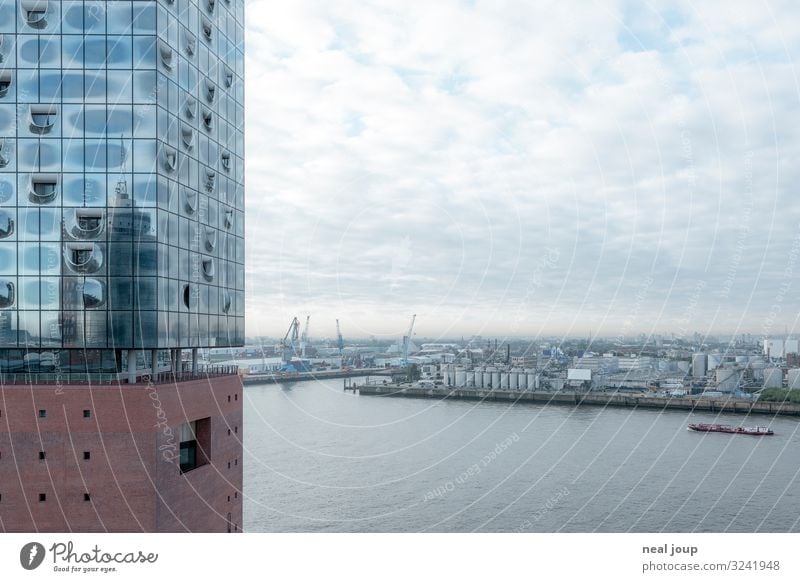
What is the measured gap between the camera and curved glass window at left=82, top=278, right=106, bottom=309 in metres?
7.33

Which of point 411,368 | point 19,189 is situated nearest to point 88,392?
point 19,189

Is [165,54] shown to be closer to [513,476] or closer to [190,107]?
[190,107]

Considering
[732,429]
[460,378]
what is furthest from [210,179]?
[460,378]

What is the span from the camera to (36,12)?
746cm

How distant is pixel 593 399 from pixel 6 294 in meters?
31.4

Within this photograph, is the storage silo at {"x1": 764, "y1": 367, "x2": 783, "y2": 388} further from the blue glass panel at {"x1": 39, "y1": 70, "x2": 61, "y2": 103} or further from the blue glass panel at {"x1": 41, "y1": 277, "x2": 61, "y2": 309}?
the blue glass panel at {"x1": 39, "y1": 70, "x2": 61, "y2": 103}

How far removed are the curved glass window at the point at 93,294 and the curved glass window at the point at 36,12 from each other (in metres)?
2.88

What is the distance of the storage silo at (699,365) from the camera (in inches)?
1563

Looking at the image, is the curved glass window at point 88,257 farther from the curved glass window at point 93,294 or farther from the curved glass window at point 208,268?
the curved glass window at point 208,268

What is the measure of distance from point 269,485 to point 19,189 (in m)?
10.2

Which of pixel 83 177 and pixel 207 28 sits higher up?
pixel 207 28
